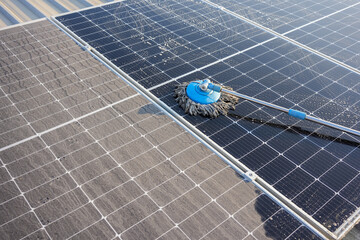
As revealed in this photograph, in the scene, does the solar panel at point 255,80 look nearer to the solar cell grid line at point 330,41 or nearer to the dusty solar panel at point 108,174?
the solar cell grid line at point 330,41

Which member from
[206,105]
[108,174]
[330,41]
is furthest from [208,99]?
[330,41]

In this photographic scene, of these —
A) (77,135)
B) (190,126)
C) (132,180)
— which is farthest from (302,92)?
(77,135)

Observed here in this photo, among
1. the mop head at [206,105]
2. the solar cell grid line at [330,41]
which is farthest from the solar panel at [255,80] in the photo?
the solar cell grid line at [330,41]

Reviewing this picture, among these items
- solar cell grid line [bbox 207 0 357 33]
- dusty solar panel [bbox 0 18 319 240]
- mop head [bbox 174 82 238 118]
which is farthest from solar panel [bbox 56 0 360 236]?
solar cell grid line [bbox 207 0 357 33]

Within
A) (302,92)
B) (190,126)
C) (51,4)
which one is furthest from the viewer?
(51,4)

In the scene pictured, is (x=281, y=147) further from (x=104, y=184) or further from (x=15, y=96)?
(x=15, y=96)
